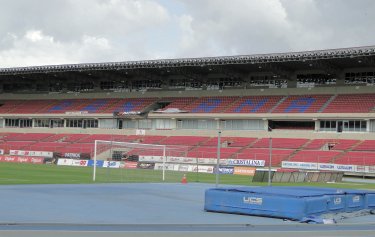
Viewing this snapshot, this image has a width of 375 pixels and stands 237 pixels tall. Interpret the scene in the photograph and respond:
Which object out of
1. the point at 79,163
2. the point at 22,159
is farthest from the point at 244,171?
the point at 22,159

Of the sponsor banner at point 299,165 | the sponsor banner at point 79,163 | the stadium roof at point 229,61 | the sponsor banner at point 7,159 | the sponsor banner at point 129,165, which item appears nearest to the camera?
the sponsor banner at point 299,165

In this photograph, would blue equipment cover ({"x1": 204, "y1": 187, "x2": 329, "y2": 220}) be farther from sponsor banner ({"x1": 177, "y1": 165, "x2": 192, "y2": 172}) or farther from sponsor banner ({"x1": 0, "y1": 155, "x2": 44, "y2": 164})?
sponsor banner ({"x1": 0, "y1": 155, "x2": 44, "y2": 164})

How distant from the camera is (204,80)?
7231 cm

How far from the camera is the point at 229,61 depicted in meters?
63.3

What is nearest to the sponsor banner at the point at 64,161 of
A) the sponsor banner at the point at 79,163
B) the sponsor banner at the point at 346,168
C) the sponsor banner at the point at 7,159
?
the sponsor banner at the point at 79,163

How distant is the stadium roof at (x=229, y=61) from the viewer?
5559 cm

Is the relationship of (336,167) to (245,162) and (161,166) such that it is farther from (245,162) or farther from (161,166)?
(161,166)

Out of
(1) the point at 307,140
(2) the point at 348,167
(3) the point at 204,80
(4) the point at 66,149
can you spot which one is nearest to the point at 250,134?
(1) the point at 307,140

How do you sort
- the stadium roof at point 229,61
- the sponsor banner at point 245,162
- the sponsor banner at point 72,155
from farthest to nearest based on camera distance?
the sponsor banner at point 72,155
the stadium roof at point 229,61
the sponsor banner at point 245,162

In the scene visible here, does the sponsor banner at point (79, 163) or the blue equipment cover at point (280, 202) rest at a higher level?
the sponsor banner at point (79, 163)

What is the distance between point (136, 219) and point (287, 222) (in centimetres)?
439

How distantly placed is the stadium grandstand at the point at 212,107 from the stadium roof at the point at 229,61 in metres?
0.13

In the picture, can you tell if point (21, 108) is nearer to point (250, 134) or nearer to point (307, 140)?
point (250, 134)

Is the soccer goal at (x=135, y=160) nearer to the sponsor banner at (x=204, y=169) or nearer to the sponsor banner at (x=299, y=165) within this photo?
the sponsor banner at (x=204, y=169)
